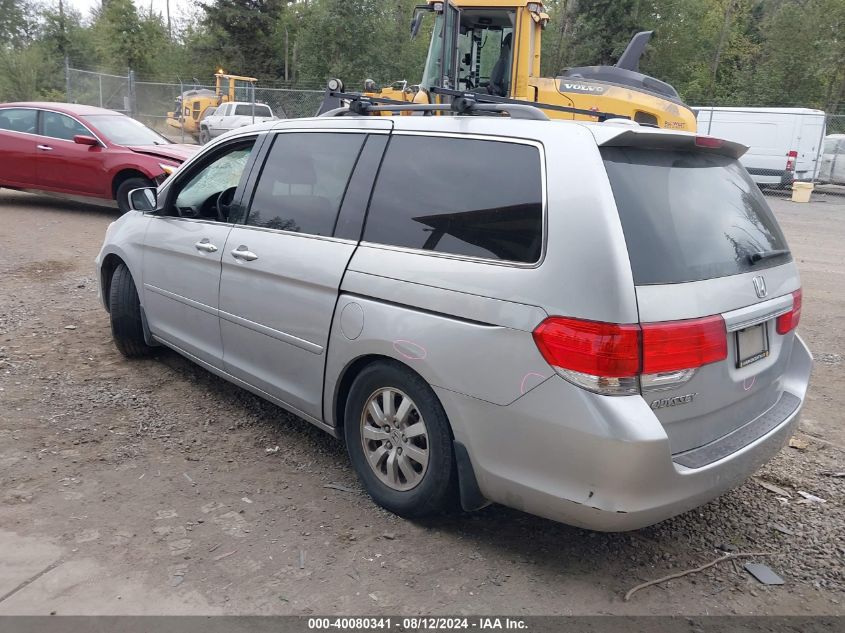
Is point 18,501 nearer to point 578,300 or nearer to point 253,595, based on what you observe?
point 253,595

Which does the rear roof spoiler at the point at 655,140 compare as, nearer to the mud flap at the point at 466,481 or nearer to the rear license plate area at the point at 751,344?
the rear license plate area at the point at 751,344

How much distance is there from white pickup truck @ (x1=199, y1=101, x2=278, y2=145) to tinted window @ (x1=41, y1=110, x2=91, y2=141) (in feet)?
43.7

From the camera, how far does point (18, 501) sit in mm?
3324

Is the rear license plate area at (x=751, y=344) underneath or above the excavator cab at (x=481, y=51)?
underneath

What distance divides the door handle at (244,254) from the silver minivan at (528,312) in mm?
20

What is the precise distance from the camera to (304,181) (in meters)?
3.75

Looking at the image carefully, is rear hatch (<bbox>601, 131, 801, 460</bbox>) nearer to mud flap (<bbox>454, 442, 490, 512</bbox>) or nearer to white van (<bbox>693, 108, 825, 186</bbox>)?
mud flap (<bbox>454, 442, 490, 512</bbox>)

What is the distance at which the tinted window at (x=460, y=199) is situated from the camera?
2764 mm

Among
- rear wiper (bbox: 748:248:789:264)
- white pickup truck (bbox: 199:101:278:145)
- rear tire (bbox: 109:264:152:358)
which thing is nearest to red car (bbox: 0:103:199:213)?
rear tire (bbox: 109:264:152:358)

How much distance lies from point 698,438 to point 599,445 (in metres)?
0.50

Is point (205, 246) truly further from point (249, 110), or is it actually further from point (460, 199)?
point (249, 110)

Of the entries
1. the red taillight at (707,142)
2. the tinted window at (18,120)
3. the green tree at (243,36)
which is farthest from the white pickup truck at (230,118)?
the red taillight at (707,142)

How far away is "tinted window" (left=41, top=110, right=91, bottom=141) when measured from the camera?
1060 cm

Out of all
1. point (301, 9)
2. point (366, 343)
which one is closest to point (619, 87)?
point (366, 343)
